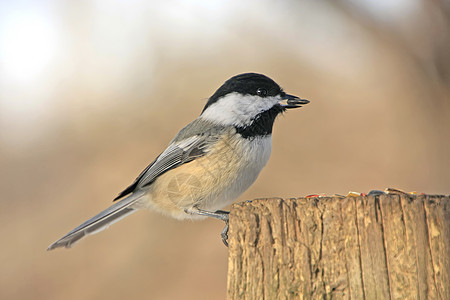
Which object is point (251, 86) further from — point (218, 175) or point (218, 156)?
point (218, 175)

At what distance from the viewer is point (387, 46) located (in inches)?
312

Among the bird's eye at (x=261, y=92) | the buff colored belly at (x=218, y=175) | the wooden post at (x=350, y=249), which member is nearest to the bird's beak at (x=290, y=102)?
the bird's eye at (x=261, y=92)

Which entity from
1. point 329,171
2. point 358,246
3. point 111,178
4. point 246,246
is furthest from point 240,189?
point 111,178

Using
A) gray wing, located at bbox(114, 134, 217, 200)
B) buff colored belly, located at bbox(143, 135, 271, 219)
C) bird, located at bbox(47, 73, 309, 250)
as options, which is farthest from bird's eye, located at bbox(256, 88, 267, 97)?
gray wing, located at bbox(114, 134, 217, 200)

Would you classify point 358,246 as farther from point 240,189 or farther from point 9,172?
point 9,172

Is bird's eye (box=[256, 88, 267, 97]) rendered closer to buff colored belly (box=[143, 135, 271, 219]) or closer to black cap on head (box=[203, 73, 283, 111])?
black cap on head (box=[203, 73, 283, 111])

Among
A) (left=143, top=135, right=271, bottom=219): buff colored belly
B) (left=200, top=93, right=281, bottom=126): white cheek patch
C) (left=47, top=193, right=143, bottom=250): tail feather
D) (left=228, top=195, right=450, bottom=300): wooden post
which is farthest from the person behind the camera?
(left=47, top=193, right=143, bottom=250): tail feather

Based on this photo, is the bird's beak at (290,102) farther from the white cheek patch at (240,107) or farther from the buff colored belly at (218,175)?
the buff colored belly at (218,175)

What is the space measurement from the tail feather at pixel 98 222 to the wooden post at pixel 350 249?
170 cm

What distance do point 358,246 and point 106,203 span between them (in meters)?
5.41

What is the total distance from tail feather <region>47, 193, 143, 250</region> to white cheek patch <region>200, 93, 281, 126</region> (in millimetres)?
833

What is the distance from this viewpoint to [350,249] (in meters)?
1.46

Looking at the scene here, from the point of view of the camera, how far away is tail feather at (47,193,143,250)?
119 inches

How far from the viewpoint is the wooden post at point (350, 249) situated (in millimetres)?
1426
